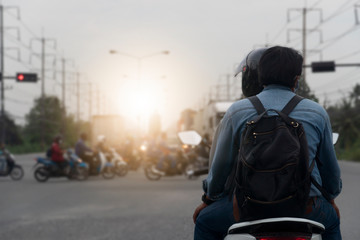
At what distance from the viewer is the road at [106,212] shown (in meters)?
7.70

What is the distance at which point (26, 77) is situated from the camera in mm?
30797

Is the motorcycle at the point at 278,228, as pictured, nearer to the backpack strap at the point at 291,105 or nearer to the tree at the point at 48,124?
the backpack strap at the point at 291,105

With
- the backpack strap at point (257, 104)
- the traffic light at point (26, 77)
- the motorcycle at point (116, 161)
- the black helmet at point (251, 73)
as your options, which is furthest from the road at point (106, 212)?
the traffic light at point (26, 77)

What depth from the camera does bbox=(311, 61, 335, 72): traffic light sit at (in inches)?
1136

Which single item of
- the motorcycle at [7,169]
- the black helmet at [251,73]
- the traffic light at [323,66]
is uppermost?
the traffic light at [323,66]

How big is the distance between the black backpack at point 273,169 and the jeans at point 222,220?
7.8 inches

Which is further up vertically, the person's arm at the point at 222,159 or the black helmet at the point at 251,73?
the black helmet at the point at 251,73

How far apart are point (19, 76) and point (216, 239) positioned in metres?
29.4

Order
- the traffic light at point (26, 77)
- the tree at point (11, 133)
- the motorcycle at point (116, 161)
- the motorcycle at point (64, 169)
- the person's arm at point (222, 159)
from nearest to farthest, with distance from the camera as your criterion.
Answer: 1. the person's arm at point (222, 159)
2. the motorcycle at point (64, 169)
3. the motorcycle at point (116, 161)
4. the traffic light at point (26, 77)
5. the tree at point (11, 133)

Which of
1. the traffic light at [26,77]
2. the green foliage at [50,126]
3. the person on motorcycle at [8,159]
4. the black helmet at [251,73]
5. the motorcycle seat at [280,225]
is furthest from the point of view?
the green foliage at [50,126]

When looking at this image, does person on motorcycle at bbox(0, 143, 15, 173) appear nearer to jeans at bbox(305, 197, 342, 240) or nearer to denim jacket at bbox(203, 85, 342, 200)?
denim jacket at bbox(203, 85, 342, 200)

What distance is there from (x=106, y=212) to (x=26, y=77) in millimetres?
21934

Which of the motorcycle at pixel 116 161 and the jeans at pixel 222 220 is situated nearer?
the jeans at pixel 222 220

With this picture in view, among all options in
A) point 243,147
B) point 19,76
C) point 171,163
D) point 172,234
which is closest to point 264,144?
point 243,147
